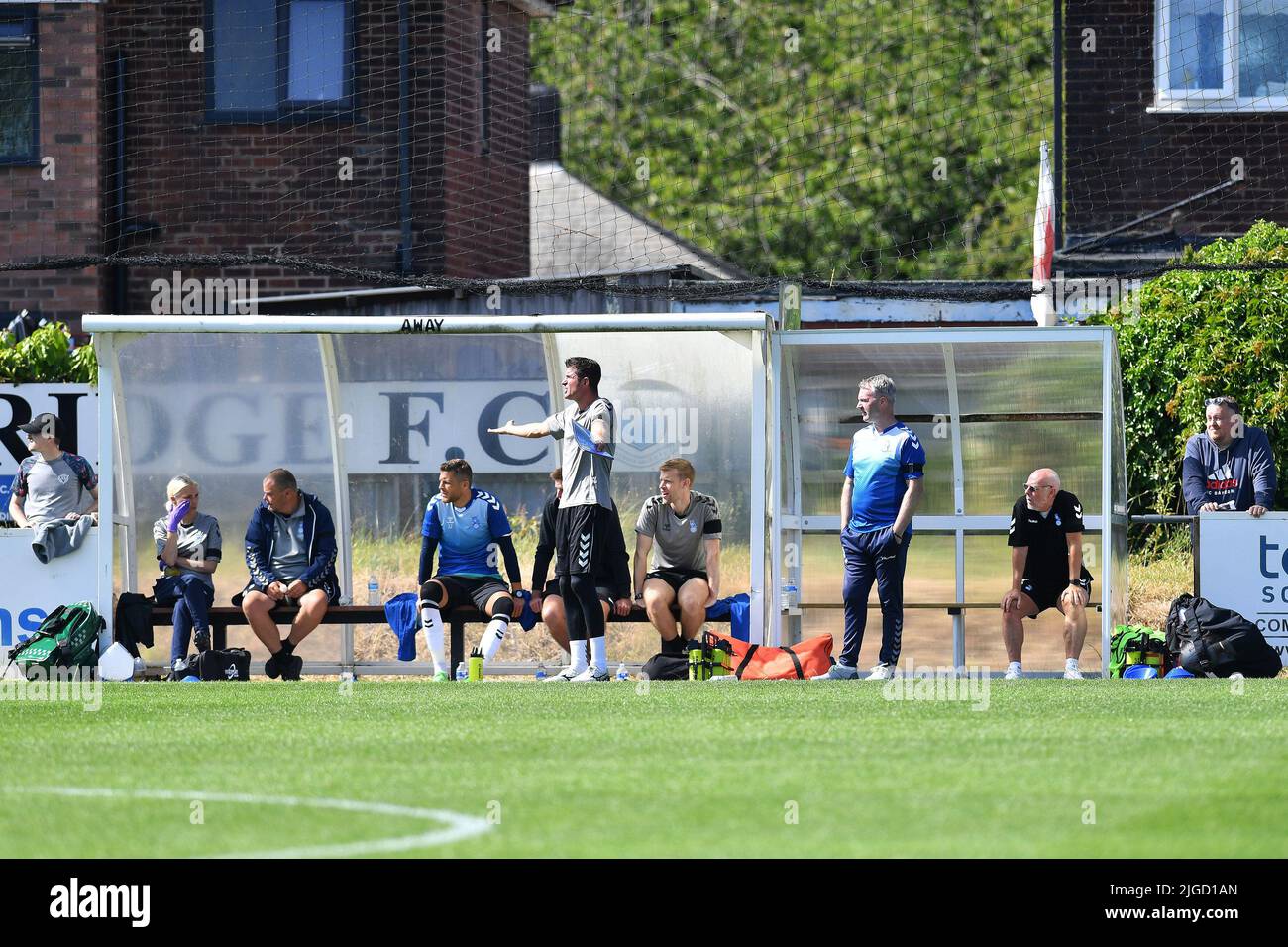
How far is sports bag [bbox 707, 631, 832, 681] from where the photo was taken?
11.5 m

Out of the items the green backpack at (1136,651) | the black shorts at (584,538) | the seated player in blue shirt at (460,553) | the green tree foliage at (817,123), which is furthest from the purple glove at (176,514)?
the green tree foliage at (817,123)

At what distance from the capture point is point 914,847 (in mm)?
4727

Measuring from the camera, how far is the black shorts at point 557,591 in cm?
1187

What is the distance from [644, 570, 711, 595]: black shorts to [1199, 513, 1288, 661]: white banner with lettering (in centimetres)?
309

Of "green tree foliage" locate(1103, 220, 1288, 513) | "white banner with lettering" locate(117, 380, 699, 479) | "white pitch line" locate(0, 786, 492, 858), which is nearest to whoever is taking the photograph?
"white pitch line" locate(0, 786, 492, 858)

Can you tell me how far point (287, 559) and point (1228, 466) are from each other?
598cm

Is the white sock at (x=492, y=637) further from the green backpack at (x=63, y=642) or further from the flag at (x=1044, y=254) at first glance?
the flag at (x=1044, y=254)

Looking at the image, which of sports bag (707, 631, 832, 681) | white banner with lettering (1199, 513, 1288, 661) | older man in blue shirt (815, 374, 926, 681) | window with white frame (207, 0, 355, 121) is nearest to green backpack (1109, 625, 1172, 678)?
white banner with lettering (1199, 513, 1288, 661)

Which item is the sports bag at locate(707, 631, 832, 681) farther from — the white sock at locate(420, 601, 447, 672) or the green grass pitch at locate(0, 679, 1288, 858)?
the green grass pitch at locate(0, 679, 1288, 858)

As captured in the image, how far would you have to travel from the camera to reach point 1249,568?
12.4 m

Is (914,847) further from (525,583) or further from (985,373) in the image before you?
(525,583)

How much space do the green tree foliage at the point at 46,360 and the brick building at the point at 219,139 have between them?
240cm

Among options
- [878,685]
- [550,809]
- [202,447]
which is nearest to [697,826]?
[550,809]
